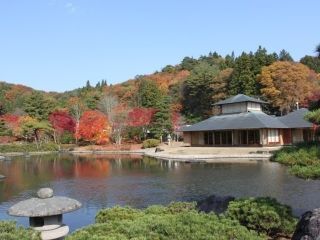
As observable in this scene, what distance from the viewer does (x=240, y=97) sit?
119 feet

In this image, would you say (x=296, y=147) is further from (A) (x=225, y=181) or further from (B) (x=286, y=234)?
(A) (x=225, y=181)

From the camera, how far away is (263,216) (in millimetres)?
6973

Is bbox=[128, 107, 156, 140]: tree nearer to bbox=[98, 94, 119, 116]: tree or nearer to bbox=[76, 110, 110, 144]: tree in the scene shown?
bbox=[76, 110, 110, 144]: tree

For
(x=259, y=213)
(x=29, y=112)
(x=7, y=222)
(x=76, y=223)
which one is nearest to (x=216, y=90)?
(x=29, y=112)

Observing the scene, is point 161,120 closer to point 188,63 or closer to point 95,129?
point 95,129

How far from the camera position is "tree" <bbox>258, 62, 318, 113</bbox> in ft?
130

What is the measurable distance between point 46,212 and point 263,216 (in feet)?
12.1

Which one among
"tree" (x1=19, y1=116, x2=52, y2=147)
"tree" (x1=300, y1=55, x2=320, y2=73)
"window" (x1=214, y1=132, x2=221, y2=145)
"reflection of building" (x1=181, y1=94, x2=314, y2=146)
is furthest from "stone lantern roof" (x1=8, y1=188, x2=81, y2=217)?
"tree" (x1=300, y1=55, x2=320, y2=73)

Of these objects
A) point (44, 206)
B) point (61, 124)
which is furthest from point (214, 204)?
point (61, 124)

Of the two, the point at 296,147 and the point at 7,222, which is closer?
the point at 7,222

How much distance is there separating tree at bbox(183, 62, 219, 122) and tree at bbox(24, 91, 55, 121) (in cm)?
1694

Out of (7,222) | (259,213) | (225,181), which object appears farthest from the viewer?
A: (225,181)

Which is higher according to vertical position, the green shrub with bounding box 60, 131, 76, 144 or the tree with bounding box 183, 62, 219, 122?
the tree with bounding box 183, 62, 219, 122

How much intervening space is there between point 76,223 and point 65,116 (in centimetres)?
3832
